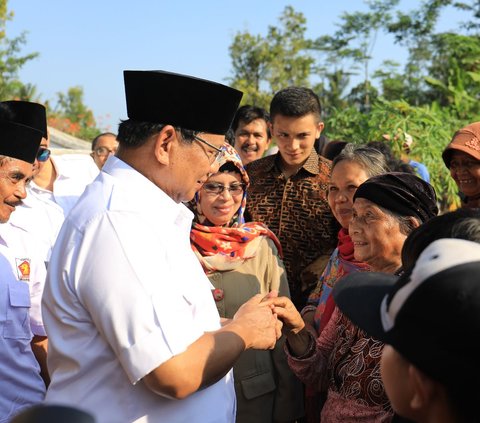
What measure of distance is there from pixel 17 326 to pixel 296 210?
1852mm

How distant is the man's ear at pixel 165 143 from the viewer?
2.15 meters

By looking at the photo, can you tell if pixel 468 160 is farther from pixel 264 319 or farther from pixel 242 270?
pixel 264 319

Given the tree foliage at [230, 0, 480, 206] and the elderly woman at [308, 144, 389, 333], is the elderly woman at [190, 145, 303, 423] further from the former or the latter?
the tree foliage at [230, 0, 480, 206]

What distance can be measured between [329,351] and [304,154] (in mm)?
1757

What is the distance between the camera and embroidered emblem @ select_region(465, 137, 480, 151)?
12.4 ft

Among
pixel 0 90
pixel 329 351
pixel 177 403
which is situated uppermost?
pixel 177 403

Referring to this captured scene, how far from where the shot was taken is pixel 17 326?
2973 millimetres

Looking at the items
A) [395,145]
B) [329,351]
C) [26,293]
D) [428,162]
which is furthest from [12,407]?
[428,162]

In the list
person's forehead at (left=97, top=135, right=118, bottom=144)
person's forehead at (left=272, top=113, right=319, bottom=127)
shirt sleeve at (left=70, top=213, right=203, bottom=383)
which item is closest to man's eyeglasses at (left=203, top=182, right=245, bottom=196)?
person's forehead at (left=272, top=113, right=319, bottom=127)

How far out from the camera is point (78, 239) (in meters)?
1.94

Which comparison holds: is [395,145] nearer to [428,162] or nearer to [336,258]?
[428,162]

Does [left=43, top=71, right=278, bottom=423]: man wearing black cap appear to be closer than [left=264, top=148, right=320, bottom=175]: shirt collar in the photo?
Yes

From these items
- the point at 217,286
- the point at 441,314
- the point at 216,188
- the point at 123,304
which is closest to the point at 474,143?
the point at 216,188

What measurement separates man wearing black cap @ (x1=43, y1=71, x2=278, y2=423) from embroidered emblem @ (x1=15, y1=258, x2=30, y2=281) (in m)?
1.14
